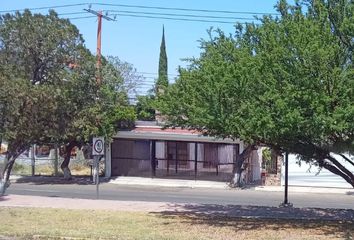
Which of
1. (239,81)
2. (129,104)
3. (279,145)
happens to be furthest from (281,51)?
(129,104)

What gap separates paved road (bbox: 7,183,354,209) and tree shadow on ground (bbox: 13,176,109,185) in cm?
128

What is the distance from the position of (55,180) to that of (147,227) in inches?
941

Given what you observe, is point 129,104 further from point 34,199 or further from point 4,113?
point 4,113

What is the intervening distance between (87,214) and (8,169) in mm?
6051

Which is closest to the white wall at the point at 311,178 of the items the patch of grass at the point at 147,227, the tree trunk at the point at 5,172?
the tree trunk at the point at 5,172

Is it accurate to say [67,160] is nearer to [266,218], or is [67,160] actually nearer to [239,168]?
[239,168]

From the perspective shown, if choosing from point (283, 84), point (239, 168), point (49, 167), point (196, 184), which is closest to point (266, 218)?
point (283, 84)

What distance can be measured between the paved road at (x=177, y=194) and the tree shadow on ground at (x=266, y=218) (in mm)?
5675

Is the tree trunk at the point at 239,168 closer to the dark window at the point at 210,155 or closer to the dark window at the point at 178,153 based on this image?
the dark window at the point at 210,155

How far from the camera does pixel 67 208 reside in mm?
19797

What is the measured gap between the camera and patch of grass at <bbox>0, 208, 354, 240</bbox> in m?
13.6

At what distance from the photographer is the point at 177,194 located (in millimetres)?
30438

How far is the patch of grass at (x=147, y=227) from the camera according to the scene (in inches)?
535

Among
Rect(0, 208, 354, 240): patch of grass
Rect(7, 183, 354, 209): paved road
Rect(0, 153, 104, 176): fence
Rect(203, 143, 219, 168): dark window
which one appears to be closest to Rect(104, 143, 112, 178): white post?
Rect(0, 153, 104, 176): fence
